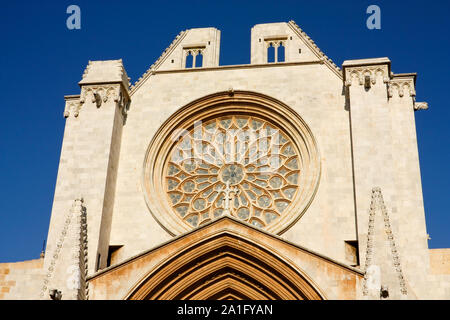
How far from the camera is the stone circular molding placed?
1733cm

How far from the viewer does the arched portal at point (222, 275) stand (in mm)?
14398

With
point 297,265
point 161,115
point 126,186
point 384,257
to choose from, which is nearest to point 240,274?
point 297,265

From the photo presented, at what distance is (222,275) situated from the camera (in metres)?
15.2

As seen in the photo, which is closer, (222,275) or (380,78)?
(222,275)

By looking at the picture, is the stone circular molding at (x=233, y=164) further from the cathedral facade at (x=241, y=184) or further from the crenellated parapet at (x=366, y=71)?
the crenellated parapet at (x=366, y=71)

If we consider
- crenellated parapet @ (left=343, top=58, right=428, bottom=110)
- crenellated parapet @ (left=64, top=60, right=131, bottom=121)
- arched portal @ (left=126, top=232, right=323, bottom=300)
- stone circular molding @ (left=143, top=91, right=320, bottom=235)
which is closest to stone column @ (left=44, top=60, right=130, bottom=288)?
crenellated parapet @ (left=64, top=60, right=131, bottom=121)

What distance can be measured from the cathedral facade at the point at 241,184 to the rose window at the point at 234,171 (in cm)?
4

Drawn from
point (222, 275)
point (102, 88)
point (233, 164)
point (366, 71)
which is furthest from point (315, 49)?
point (222, 275)

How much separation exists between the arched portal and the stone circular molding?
1.95 meters

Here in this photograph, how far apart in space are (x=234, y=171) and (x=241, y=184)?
46cm

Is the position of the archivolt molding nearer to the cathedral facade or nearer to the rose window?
the cathedral facade

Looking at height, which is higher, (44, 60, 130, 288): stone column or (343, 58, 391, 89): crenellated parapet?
(343, 58, 391, 89): crenellated parapet

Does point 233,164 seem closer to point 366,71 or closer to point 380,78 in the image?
point 366,71

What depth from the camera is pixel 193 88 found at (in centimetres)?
1916
